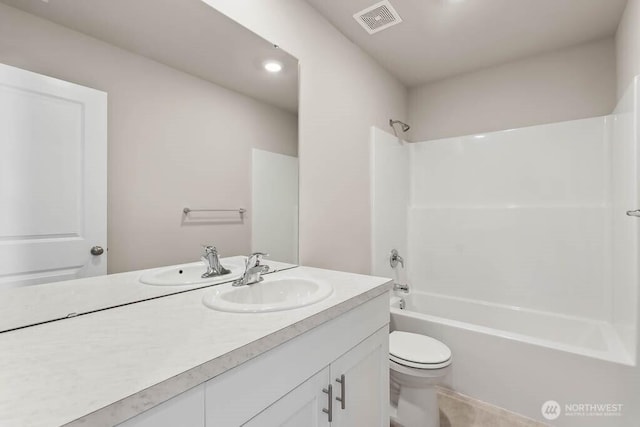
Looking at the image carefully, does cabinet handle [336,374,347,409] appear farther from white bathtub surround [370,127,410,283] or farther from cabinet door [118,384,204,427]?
white bathtub surround [370,127,410,283]

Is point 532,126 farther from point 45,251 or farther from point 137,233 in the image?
point 45,251

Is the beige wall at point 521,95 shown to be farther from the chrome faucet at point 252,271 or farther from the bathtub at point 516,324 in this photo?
the chrome faucet at point 252,271

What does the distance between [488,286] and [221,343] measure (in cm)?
248

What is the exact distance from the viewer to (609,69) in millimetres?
2104

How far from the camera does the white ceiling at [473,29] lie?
1.77 metres

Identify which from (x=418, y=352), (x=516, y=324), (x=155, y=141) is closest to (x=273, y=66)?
(x=155, y=141)

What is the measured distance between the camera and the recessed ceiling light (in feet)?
4.79

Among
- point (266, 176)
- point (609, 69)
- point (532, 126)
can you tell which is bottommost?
point (266, 176)

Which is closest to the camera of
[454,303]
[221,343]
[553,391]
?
[221,343]

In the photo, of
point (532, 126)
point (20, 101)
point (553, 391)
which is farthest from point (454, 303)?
point (20, 101)

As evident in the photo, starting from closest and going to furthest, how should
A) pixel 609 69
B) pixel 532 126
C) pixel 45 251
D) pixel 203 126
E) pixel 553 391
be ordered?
pixel 45 251 < pixel 203 126 < pixel 553 391 < pixel 609 69 < pixel 532 126

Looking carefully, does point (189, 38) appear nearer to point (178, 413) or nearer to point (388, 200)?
point (178, 413)

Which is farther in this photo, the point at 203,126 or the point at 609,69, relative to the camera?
the point at 609,69

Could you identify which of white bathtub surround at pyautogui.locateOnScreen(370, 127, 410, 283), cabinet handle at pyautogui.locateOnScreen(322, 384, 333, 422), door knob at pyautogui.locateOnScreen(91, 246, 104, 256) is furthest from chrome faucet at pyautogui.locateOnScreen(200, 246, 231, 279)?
white bathtub surround at pyautogui.locateOnScreen(370, 127, 410, 283)
